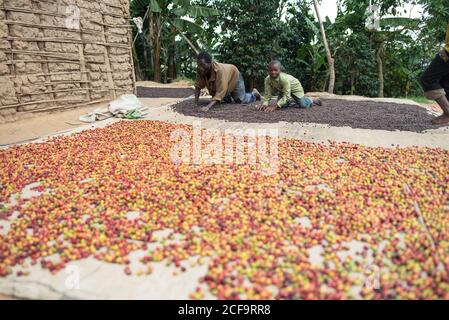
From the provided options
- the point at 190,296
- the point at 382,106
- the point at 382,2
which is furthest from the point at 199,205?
the point at 382,2

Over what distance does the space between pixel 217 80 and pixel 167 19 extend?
747 cm

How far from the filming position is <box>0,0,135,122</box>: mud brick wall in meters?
4.82

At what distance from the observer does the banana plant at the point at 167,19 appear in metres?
10.8

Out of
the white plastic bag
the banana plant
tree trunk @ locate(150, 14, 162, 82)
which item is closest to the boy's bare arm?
the white plastic bag

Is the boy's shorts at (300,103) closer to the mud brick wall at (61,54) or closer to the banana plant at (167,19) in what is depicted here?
the mud brick wall at (61,54)

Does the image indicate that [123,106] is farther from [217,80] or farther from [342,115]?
[342,115]

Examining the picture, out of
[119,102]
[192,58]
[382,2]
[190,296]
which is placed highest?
[382,2]

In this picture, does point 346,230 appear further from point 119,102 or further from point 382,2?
point 382,2

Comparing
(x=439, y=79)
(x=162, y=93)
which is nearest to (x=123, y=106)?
(x=162, y=93)

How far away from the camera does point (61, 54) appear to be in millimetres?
5500

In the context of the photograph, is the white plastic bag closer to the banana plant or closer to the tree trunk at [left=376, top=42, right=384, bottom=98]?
the banana plant

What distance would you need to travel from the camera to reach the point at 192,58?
46.2 ft

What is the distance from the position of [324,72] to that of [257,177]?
9743 millimetres

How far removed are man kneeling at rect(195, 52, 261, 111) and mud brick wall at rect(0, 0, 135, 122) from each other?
6.27 ft
